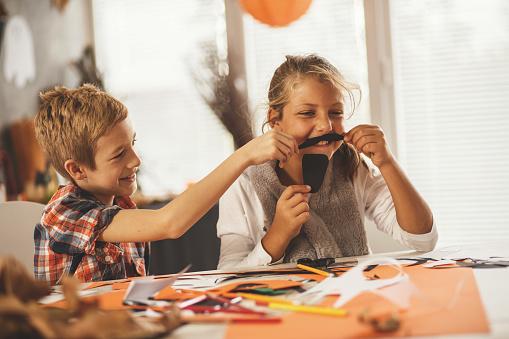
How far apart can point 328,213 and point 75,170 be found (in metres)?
0.63

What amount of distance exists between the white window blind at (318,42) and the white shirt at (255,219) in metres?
1.07

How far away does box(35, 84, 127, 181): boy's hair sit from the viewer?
1306 mm

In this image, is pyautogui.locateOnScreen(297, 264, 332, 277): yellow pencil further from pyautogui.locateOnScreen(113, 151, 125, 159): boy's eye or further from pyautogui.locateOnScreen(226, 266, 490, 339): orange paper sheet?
pyautogui.locateOnScreen(113, 151, 125, 159): boy's eye

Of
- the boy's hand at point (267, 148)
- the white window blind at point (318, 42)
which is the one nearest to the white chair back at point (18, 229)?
the boy's hand at point (267, 148)

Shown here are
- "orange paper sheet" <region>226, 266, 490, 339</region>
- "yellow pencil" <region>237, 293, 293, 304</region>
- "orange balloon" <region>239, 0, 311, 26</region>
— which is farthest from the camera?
"orange balloon" <region>239, 0, 311, 26</region>

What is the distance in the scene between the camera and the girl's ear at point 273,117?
4.86ft

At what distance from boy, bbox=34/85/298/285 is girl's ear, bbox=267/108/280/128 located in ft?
0.72

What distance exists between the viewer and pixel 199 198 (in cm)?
108

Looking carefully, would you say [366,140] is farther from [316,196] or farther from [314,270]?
[314,270]

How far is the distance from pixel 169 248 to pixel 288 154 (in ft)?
2.82

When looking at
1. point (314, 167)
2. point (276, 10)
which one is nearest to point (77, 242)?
point (314, 167)

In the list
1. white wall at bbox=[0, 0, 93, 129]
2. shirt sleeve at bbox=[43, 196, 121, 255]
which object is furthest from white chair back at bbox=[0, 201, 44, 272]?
white wall at bbox=[0, 0, 93, 129]

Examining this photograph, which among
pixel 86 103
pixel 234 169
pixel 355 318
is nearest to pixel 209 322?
pixel 355 318

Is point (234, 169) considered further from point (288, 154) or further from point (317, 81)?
point (317, 81)
